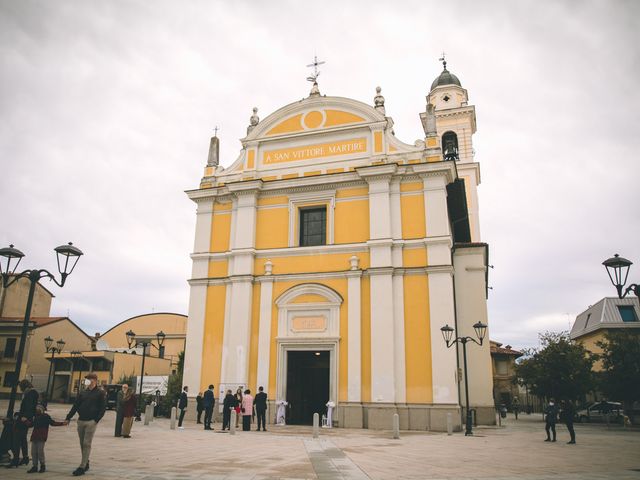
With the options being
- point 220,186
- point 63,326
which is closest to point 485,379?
point 220,186

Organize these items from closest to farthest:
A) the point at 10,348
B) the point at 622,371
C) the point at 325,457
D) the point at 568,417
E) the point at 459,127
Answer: the point at 325,457 < the point at 568,417 < the point at 622,371 < the point at 459,127 < the point at 10,348

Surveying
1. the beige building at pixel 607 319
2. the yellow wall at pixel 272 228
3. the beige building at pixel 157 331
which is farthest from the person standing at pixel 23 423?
the beige building at pixel 607 319

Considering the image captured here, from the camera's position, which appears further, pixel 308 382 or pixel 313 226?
pixel 313 226

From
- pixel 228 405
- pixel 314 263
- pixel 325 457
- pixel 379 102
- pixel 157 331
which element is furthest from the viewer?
pixel 157 331

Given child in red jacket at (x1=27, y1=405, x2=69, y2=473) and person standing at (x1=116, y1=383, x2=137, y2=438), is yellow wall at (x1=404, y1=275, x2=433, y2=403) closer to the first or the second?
person standing at (x1=116, y1=383, x2=137, y2=438)

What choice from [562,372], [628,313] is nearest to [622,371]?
[562,372]

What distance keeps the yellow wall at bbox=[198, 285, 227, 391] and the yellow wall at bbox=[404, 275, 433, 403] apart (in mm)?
8006

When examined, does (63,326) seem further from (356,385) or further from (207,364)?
(356,385)

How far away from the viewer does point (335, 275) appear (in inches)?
834

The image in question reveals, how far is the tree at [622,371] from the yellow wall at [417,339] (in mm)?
14023

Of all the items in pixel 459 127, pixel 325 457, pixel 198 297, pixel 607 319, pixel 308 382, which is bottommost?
pixel 325 457

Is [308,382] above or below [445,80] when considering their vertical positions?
below

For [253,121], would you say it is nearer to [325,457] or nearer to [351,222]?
[351,222]

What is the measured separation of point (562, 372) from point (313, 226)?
19.3 meters
